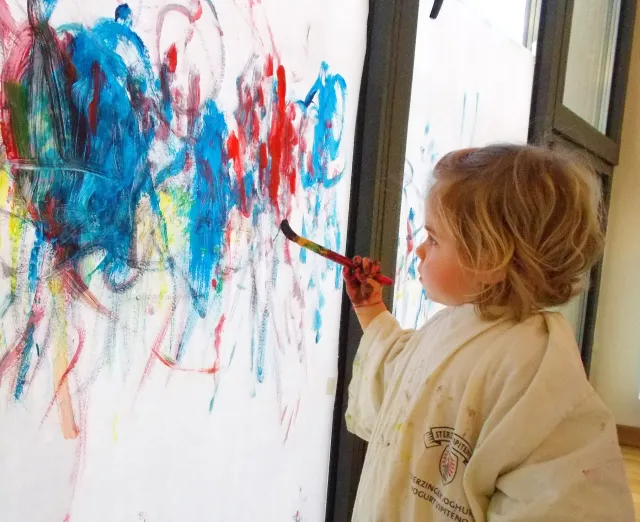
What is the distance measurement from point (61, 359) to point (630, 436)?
2696mm

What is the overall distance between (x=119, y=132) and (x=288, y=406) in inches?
20.3

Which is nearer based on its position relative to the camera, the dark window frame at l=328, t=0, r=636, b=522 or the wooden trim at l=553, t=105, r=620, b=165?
the dark window frame at l=328, t=0, r=636, b=522

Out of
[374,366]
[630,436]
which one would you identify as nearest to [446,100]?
[374,366]

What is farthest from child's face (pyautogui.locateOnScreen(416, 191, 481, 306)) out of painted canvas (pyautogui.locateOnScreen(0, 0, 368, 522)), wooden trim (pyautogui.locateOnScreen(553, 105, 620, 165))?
wooden trim (pyautogui.locateOnScreen(553, 105, 620, 165))

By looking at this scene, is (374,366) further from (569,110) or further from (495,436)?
(569,110)

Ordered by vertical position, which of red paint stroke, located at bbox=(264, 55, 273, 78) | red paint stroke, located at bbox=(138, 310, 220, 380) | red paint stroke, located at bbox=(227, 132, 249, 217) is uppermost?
red paint stroke, located at bbox=(264, 55, 273, 78)

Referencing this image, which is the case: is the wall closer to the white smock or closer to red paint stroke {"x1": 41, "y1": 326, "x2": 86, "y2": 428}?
the white smock

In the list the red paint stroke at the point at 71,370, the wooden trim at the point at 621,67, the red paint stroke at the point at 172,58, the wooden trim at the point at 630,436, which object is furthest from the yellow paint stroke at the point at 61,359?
the wooden trim at the point at 630,436

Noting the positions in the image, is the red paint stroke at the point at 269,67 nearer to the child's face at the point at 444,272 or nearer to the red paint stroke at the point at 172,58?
the red paint stroke at the point at 172,58

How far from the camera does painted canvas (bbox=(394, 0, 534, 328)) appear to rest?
1.18 m

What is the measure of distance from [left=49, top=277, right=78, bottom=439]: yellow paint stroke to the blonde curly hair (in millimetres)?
448

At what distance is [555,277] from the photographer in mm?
743

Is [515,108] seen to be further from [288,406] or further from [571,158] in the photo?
[288,406]

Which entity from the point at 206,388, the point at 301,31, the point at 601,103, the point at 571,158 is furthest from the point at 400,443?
the point at 601,103
